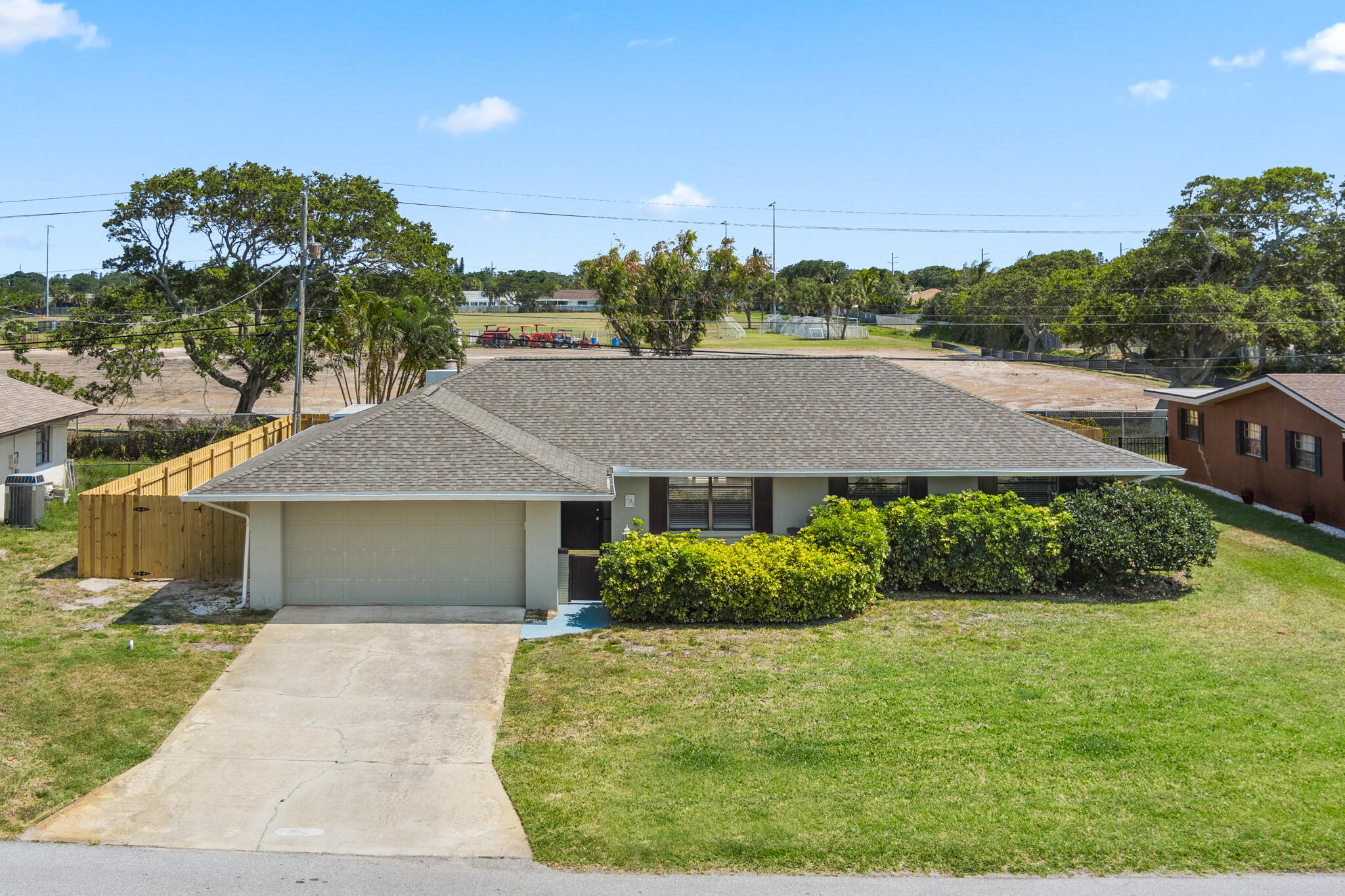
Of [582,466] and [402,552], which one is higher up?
[582,466]

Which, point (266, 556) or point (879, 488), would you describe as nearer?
point (266, 556)

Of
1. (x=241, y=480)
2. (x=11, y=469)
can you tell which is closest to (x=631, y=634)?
(x=241, y=480)

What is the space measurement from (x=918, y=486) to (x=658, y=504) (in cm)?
553

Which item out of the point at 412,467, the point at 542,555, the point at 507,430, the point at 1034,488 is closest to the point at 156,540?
the point at 412,467

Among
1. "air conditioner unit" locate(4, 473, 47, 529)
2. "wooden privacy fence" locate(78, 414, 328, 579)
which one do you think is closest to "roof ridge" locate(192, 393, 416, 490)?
"wooden privacy fence" locate(78, 414, 328, 579)

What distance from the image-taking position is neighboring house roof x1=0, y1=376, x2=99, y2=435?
26.1 metres

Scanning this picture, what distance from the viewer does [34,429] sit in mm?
26922

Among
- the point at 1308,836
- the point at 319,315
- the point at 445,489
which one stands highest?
the point at 319,315

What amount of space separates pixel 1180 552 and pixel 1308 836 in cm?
1018

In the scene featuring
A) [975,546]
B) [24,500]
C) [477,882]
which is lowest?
[477,882]

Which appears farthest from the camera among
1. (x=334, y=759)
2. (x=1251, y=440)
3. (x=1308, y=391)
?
(x=1251, y=440)

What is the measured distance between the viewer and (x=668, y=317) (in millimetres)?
50969

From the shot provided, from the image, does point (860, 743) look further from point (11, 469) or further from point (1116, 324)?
point (1116, 324)

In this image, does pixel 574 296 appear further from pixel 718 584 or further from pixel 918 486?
pixel 718 584
